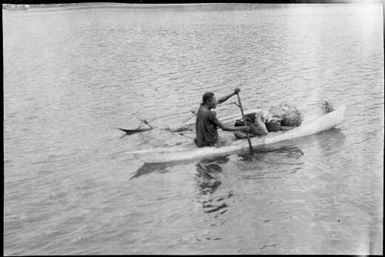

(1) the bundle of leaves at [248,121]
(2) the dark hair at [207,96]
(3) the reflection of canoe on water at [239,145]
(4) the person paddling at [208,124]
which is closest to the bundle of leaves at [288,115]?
(3) the reflection of canoe on water at [239,145]

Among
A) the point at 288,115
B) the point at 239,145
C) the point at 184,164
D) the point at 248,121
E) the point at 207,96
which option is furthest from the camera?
the point at 248,121

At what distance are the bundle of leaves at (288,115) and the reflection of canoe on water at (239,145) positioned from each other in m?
0.20

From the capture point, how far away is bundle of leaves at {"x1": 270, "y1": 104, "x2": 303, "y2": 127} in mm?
13337

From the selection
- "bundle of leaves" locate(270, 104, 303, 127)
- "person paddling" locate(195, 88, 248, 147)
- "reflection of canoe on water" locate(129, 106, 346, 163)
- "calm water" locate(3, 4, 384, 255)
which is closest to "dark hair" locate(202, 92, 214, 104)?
"person paddling" locate(195, 88, 248, 147)

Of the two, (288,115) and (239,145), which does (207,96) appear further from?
(288,115)

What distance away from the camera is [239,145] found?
12.6m

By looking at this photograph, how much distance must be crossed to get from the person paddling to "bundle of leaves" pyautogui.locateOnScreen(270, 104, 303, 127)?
1.74m

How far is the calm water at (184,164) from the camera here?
29.2 ft

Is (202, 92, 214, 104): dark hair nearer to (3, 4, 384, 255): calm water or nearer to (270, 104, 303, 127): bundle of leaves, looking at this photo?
(3, 4, 384, 255): calm water

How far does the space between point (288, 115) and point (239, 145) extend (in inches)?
74.9

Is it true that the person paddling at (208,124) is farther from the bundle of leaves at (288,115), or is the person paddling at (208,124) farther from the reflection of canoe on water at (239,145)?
the bundle of leaves at (288,115)

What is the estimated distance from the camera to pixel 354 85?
19.3 meters

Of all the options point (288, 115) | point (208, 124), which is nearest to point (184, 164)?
point (208, 124)

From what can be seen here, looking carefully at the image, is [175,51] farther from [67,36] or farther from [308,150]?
[308,150]
